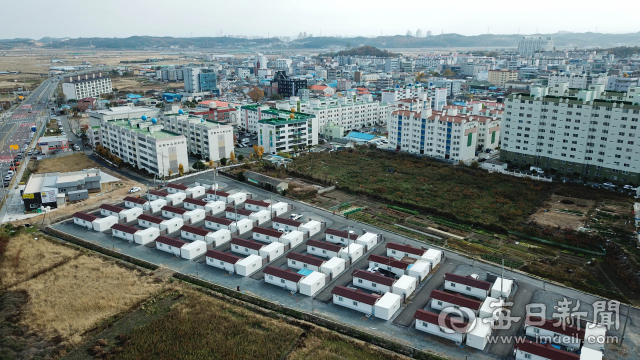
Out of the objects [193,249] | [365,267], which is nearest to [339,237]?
[365,267]

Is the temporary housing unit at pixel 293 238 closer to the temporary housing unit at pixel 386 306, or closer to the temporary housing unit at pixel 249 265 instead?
the temporary housing unit at pixel 249 265

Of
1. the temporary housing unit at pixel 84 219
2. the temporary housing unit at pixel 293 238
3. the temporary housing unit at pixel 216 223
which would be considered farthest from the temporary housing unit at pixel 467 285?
the temporary housing unit at pixel 84 219

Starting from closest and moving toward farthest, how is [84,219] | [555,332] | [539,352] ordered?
[539,352], [555,332], [84,219]

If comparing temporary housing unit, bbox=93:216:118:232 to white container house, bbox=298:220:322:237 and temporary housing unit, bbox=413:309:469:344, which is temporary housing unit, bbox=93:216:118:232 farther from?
temporary housing unit, bbox=413:309:469:344

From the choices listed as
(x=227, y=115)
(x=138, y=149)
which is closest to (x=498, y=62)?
(x=227, y=115)

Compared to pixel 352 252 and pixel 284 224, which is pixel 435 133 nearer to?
pixel 284 224

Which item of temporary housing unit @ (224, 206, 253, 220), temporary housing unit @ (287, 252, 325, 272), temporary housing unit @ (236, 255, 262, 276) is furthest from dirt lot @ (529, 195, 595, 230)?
temporary housing unit @ (224, 206, 253, 220)

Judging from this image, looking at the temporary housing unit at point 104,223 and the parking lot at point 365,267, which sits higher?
the temporary housing unit at point 104,223
